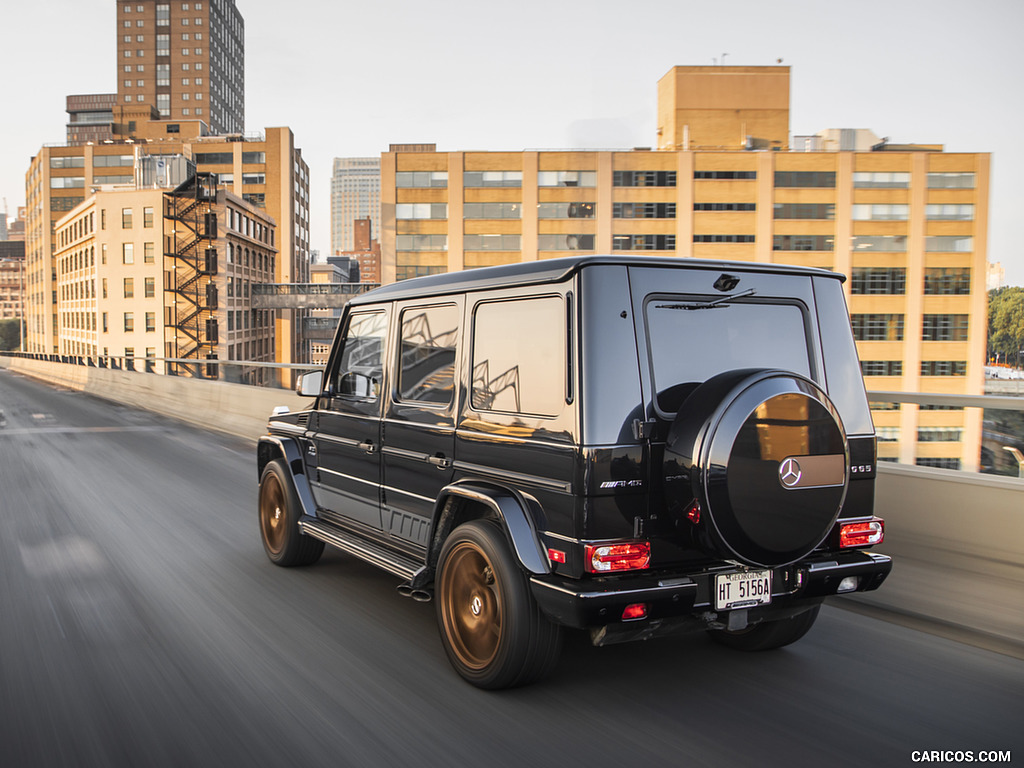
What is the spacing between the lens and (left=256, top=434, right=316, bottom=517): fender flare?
19.8ft

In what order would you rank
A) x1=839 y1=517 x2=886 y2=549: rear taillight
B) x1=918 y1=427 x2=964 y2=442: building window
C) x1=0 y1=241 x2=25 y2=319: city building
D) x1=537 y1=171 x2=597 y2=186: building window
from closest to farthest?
x1=839 y1=517 x2=886 y2=549: rear taillight < x1=918 y1=427 x2=964 y2=442: building window < x1=537 y1=171 x2=597 y2=186: building window < x1=0 y1=241 x2=25 y2=319: city building

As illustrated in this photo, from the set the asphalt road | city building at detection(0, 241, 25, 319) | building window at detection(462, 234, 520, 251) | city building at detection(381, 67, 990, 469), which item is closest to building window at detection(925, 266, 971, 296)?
city building at detection(381, 67, 990, 469)

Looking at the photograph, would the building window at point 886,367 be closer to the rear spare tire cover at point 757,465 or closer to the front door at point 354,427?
the front door at point 354,427

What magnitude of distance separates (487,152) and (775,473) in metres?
91.3

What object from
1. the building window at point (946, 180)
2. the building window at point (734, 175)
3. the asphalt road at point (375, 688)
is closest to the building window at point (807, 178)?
the building window at point (734, 175)

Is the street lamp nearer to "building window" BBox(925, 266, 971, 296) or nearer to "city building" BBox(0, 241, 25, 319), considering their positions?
"building window" BBox(925, 266, 971, 296)

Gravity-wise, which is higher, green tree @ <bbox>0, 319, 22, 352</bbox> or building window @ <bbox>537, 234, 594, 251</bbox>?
building window @ <bbox>537, 234, 594, 251</bbox>

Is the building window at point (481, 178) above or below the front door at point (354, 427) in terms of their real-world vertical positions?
above

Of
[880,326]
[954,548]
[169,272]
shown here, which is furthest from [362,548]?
[880,326]

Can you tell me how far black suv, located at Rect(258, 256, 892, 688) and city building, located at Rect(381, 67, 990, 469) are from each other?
8526 centimetres

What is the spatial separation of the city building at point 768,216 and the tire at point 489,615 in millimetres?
85531

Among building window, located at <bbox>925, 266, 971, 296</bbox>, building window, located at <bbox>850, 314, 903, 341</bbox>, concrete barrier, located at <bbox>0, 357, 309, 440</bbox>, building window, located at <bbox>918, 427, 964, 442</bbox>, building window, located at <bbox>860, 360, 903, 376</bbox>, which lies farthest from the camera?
building window, located at <bbox>925, 266, 971, 296</bbox>

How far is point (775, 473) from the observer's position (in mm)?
3553

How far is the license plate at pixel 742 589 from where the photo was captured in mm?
3717
